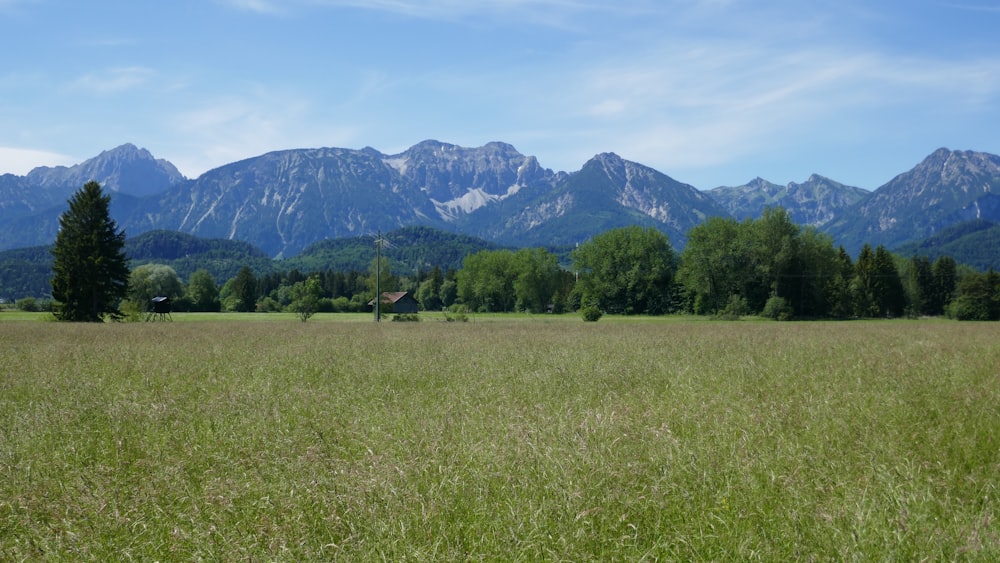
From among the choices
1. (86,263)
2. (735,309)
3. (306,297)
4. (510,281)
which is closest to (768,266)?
(735,309)

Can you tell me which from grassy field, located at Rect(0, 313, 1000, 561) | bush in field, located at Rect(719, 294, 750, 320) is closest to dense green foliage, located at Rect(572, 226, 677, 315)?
bush in field, located at Rect(719, 294, 750, 320)

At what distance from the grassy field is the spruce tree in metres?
42.8

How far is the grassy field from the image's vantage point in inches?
127

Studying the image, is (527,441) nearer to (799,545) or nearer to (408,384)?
(799,545)

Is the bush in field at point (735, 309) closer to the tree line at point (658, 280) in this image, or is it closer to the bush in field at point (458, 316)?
the tree line at point (658, 280)

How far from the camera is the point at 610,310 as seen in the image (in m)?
89.9

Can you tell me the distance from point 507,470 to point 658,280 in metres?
87.4

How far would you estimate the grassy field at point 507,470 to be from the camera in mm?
3217

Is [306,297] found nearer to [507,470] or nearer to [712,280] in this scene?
[712,280]

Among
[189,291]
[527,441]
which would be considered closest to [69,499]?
[527,441]

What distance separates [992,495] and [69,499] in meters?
6.46

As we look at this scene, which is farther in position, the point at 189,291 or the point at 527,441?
the point at 189,291

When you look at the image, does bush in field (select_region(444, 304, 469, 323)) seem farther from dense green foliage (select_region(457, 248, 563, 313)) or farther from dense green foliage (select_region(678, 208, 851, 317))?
dense green foliage (select_region(457, 248, 563, 313))

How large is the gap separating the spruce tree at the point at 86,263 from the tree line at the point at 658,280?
77 millimetres
